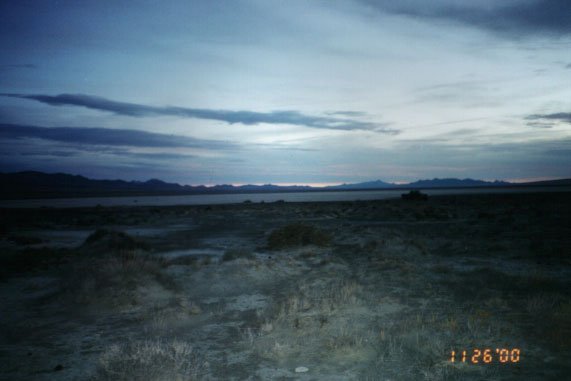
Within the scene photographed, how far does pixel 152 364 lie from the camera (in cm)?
610

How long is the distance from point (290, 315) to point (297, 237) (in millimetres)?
11451

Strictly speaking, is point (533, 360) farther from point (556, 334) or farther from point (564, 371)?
point (556, 334)

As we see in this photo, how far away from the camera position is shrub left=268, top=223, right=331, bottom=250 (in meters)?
20.1

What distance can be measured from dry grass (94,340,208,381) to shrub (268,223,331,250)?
1303 centimetres

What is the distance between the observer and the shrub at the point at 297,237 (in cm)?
2011

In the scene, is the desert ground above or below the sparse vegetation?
above

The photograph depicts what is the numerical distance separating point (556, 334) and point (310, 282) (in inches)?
275

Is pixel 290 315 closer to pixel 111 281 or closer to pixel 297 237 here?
pixel 111 281

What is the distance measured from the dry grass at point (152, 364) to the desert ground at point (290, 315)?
25mm

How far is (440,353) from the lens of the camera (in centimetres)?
668
